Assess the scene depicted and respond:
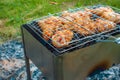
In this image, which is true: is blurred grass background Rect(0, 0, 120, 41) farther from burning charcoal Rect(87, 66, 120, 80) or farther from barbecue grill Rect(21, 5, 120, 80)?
barbecue grill Rect(21, 5, 120, 80)

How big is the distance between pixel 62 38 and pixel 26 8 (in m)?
3.08

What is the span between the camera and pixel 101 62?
80.1 inches

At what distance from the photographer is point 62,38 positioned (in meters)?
1.88

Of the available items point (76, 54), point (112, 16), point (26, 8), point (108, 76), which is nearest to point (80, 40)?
point (76, 54)

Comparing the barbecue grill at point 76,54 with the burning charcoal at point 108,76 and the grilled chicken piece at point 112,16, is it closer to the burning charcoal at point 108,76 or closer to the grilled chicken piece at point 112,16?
the grilled chicken piece at point 112,16

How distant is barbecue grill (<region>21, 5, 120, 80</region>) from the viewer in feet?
5.92

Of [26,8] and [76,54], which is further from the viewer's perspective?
[26,8]

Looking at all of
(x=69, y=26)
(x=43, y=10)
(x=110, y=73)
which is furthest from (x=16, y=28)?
(x=69, y=26)

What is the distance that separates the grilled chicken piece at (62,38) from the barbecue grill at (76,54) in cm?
3

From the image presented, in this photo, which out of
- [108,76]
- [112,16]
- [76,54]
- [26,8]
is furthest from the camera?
[26,8]

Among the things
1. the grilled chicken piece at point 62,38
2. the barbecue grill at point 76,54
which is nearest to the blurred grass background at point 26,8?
the barbecue grill at point 76,54

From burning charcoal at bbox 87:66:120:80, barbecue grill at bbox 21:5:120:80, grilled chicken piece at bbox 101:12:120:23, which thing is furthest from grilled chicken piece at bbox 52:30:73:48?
burning charcoal at bbox 87:66:120:80

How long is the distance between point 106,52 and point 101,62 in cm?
10

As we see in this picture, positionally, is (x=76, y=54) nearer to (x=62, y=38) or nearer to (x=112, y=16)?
(x=62, y=38)
